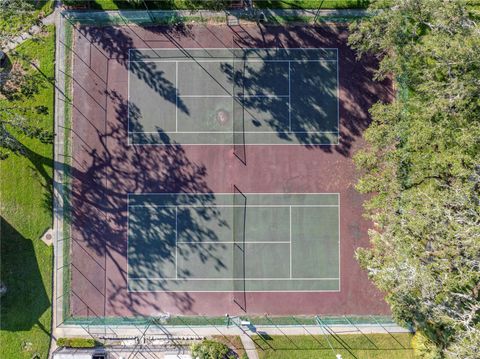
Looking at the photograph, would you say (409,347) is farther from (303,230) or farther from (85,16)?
(85,16)

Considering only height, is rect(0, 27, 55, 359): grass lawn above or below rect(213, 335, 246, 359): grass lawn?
above

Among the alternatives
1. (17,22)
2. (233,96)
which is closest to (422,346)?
(233,96)

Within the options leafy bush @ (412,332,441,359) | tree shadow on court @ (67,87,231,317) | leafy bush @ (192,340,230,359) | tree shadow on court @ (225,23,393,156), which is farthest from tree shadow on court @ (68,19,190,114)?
leafy bush @ (412,332,441,359)

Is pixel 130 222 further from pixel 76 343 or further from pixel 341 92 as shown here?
pixel 341 92

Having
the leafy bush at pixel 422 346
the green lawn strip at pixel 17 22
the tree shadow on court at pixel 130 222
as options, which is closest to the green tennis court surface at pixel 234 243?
the tree shadow on court at pixel 130 222

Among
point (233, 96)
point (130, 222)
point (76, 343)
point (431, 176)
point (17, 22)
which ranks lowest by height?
point (76, 343)

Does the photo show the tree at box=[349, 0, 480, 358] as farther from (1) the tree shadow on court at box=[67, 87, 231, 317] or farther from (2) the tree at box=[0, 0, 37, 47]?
(2) the tree at box=[0, 0, 37, 47]

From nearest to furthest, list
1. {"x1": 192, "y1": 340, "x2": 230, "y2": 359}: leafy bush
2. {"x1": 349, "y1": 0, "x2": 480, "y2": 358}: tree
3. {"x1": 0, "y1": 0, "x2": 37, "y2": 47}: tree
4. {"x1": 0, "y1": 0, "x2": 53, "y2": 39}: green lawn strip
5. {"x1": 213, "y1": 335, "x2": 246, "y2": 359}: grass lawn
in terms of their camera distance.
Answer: {"x1": 349, "y1": 0, "x2": 480, "y2": 358}: tree → {"x1": 0, "y1": 0, "x2": 37, "y2": 47}: tree → {"x1": 0, "y1": 0, "x2": 53, "y2": 39}: green lawn strip → {"x1": 192, "y1": 340, "x2": 230, "y2": 359}: leafy bush → {"x1": 213, "y1": 335, "x2": 246, "y2": 359}: grass lawn
